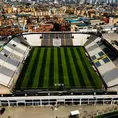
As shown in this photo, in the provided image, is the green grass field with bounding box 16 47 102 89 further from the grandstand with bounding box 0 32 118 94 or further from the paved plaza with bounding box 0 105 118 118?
the paved plaza with bounding box 0 105 118 118

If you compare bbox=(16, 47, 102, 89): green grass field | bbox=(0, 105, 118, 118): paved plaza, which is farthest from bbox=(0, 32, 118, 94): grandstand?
bbox=(0, 105, 118, 118): paved plaza

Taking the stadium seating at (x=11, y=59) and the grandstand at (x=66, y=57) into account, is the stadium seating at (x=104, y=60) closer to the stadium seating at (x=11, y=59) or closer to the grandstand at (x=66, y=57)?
the grandstand at (x=66, y=57)

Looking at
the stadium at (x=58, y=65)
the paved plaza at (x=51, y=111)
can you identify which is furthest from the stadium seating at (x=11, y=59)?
the paved plaza at (x=51, y=111)

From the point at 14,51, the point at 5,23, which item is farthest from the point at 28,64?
the point at 5,23

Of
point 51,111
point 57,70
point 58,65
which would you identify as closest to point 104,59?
point 58,65

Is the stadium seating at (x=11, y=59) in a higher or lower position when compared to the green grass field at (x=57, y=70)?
higher

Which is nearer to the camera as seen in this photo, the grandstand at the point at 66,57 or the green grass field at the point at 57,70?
the grandstand at the point at 66,57

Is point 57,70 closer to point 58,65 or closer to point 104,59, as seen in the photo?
point 58,65
